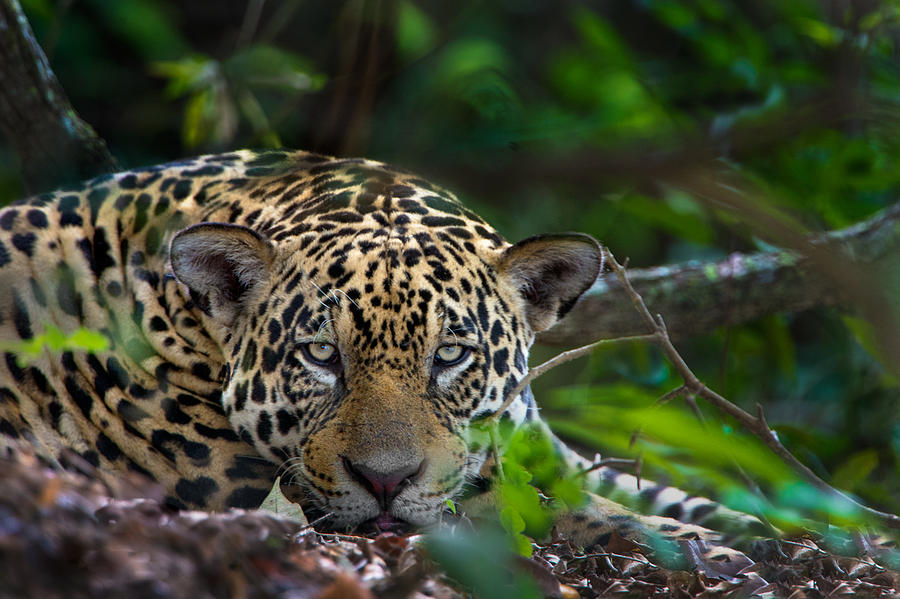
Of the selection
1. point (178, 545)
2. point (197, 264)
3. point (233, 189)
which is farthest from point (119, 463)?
point (178, 545)

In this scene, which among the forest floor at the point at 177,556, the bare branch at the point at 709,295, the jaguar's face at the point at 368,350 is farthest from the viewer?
the bare branch at the point at 709,295

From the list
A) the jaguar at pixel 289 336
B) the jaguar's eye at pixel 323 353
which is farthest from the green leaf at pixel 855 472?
the jaguar's eye at pixel 323 353

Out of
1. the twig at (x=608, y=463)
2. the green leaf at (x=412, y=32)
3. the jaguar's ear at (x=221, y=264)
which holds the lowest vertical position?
the twig at (x=608, y=463)

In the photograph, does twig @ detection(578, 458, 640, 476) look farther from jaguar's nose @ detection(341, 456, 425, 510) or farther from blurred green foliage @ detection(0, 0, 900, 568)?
jaguar's nose @ detection(341, 456, 425, 510)

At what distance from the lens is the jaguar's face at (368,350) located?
10.7 feet

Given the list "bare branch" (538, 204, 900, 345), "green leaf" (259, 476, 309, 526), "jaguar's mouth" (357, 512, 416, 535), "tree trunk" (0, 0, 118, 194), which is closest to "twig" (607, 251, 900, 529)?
"jaguar's mouth" (357, 512, 416, 535)

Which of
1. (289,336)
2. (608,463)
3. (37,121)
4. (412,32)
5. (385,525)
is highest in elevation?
(412,32)

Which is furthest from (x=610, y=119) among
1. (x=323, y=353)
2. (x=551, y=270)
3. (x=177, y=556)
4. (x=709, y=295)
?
(x=177, y=556)

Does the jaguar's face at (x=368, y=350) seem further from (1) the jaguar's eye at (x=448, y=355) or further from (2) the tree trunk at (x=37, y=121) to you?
(2) the tree trunk at (x=37, y=121)

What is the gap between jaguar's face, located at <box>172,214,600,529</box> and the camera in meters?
3.27

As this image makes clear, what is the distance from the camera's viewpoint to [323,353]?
3.49m

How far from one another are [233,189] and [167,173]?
33cm

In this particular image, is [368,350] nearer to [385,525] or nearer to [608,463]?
[385,525]

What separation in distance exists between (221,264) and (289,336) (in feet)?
1.36
